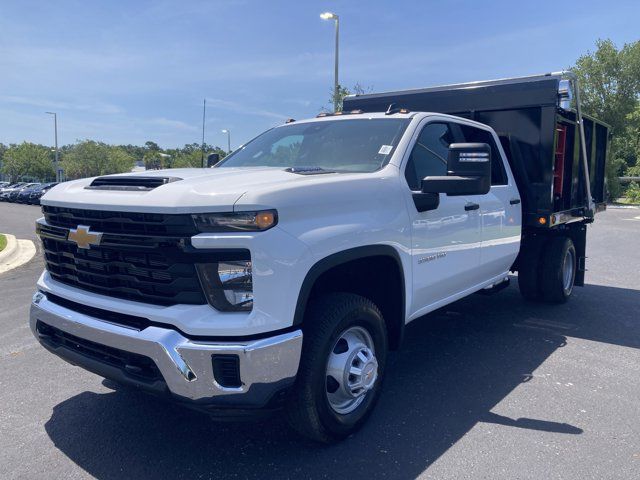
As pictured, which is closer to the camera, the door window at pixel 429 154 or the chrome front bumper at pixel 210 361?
the chrome front bumper at pixel 210 361

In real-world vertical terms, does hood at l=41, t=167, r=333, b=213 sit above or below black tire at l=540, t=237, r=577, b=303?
above

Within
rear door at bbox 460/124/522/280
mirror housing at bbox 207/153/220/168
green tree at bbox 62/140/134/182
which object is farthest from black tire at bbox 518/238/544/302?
green tree at bbox 62/140/134/182

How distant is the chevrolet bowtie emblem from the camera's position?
2872 millimetres

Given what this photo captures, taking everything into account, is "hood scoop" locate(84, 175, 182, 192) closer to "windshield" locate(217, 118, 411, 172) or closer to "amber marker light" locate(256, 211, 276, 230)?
"amber marker light" locate(256, 211, 276, 230)

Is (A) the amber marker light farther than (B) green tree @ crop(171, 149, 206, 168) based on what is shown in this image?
No

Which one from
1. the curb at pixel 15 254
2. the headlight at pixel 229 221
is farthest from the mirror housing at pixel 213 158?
the curb at pixel 15 254

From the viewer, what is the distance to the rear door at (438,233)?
147 inches

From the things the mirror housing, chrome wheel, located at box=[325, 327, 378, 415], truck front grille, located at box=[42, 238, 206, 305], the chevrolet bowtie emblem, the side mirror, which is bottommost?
chrome wheel, located at box=[325, 327, 378, 415]

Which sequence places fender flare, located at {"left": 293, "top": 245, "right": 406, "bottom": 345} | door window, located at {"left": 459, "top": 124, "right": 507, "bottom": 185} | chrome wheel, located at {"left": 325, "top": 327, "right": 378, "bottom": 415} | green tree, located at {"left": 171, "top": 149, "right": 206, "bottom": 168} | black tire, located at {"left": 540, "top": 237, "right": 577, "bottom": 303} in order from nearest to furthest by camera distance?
1. fender flare, located at {"left": 293, "top": 245, "right": 406, "bottom": 345}
2. chrome wheel, located at {"left": 325, "top": 327, "right": 378, "bottom": 415}
3. door window, located at {"left": 459, "top": 124, "right": 507, "bottom": 185}
4. black tire, located at {"left": 540, "top": 237, "right": 577, "bottom": 303}
5. green tree, located at {"left": 171, "top": 149, "right": 206, "bottom": 168}

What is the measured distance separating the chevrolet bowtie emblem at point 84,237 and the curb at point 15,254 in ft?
21.9

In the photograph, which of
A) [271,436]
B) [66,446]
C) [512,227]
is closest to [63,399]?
[66,446]

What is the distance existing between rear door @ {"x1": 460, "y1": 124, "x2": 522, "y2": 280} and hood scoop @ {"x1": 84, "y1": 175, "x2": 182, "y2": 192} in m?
2.55

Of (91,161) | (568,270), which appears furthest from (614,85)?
(91,161)

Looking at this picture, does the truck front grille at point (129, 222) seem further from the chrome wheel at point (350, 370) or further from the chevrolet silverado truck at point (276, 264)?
the chrome wheel at point (350, 370)
